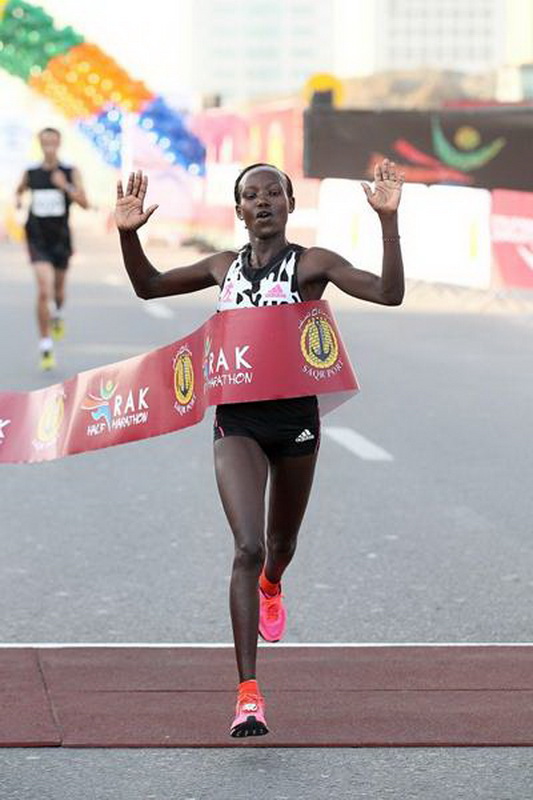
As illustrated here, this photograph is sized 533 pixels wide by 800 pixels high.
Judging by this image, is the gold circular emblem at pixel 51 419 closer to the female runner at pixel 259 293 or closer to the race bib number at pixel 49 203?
the female runner at pixel 259 293

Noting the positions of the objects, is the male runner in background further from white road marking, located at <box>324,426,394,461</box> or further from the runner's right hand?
the runner's right hand

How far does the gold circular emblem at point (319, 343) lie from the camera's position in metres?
6.34

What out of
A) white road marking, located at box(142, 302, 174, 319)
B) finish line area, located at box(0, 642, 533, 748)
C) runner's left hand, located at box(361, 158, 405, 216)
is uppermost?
runner's left hand, located at box(361, 158, 405, 216)

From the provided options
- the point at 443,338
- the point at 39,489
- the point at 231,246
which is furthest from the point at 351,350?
the point at 231,246

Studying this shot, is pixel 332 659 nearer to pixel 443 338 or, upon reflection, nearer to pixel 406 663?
pixel 406 663

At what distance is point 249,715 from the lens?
5879mm

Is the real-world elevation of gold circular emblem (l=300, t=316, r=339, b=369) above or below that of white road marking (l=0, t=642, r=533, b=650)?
above

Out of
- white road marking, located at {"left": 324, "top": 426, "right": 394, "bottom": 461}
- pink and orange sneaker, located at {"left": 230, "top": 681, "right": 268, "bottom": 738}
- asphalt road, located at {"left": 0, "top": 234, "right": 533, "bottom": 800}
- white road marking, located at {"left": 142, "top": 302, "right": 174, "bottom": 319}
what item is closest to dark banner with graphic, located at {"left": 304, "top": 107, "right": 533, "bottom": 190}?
white road marking, located at {"left": 142, "top": 302, "right": 174, "bottom": 319}

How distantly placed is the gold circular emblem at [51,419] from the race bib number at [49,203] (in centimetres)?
1118

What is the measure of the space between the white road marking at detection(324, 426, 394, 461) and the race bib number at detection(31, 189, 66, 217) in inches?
204

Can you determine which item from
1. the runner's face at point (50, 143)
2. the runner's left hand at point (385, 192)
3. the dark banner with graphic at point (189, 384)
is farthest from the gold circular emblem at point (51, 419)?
the runner's face at point (50, 143)

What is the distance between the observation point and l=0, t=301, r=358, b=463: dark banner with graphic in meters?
6.32

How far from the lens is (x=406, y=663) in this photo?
7.12 m

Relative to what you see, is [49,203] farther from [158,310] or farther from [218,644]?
[218,644]
